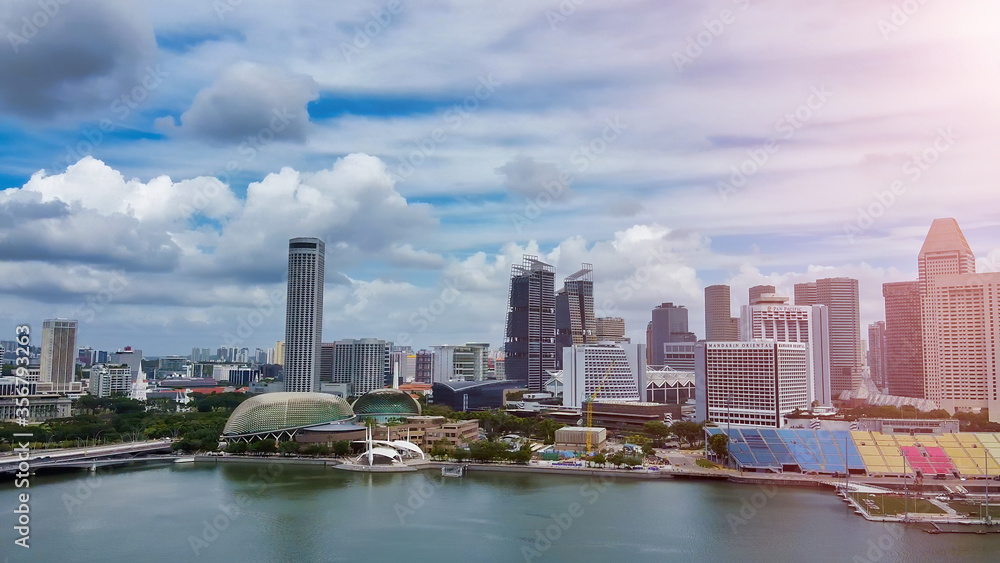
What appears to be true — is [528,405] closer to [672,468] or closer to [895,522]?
[672,468]

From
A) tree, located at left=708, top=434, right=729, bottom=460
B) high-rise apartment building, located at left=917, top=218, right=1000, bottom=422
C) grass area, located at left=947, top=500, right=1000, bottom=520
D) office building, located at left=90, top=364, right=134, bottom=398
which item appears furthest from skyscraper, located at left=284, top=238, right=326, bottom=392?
grass area, located at left=947, top=500, right=1000, bottom=520

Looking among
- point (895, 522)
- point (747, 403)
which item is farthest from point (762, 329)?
point (895, 522)

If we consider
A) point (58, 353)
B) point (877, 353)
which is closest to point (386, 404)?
point (58, 353)

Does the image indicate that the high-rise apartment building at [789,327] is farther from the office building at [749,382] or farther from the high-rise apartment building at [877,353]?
the high-rise apartment building at [877,353]

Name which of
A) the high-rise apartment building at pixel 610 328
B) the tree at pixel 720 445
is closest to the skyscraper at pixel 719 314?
the high-rise apartment building at pixel 610 328

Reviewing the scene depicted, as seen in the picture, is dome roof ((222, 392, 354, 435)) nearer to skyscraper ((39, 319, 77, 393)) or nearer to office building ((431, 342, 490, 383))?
skyscraper ((39, 319, 77, 393))
